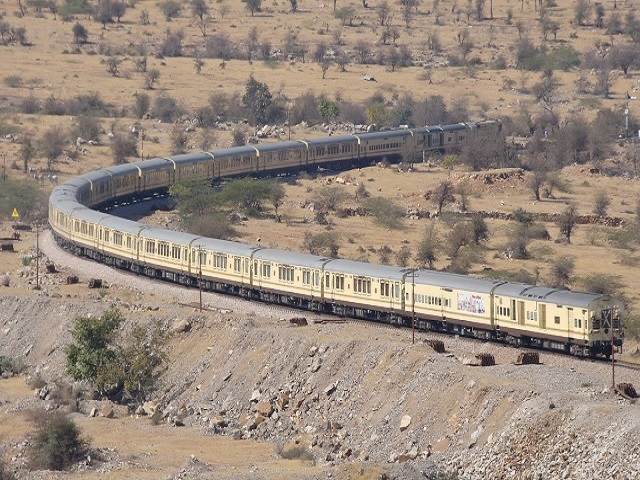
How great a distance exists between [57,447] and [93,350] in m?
9.27

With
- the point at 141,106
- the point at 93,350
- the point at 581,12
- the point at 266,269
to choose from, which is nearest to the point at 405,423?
the point at 93,350

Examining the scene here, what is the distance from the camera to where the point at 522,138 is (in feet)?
386

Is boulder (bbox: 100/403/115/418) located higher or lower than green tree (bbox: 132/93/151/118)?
higher

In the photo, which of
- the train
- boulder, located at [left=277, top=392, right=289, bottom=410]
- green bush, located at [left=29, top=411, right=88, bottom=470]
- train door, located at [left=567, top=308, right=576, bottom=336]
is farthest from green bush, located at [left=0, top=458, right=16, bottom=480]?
train door, located at [left=567, top=308, right=576, bottom=336]

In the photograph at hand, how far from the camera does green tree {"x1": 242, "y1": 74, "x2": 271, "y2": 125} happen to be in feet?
393

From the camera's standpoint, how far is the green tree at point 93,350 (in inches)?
1849

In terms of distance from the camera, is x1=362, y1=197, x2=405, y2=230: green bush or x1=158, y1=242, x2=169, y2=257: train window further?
x1=362, y1=197, x2=405, y2=230: green bush

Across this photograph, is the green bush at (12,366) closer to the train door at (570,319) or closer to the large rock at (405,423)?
the large rock at (405,423)

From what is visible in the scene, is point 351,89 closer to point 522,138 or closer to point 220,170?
point 522,138

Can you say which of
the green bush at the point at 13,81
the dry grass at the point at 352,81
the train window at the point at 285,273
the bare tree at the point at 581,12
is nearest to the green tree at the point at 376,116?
the dry grass at the point at 352,81

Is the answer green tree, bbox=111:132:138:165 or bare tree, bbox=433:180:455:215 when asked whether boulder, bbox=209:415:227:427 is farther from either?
green tree, bbox=111:132:138:165

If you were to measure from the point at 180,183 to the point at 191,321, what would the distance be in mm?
36749

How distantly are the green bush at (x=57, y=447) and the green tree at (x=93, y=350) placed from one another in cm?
779

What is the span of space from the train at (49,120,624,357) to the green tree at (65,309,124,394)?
8.20 m
